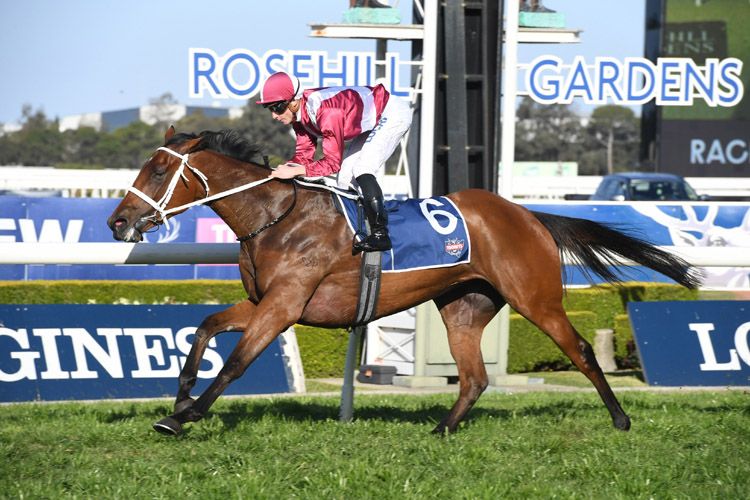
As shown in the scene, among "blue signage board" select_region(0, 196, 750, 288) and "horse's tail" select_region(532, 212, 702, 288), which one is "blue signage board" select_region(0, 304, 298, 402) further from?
"blue signage board" select_region(0, 196, 750, 288)

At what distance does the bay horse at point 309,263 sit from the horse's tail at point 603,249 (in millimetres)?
14

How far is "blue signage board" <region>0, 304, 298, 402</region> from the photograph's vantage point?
17.7ft

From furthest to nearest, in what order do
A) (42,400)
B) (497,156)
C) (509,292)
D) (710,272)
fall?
(710,272), (497,156), (42,400), (509,292)

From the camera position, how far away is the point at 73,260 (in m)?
5.07

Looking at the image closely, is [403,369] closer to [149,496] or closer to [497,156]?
[497,156]

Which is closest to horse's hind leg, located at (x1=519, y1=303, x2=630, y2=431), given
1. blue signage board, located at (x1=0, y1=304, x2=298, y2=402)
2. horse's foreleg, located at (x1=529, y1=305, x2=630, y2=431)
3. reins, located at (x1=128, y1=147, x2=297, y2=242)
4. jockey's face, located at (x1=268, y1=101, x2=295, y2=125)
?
horse's foreleg, located at (x1=529, y1=305, x2=630, y2=431)

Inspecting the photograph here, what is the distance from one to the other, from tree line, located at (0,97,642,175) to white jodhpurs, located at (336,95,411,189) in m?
62.5

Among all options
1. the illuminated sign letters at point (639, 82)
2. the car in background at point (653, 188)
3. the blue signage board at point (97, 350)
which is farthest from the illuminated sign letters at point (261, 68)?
the car in background at point (653, 188)

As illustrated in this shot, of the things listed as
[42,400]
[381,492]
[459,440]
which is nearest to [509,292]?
[459,440]

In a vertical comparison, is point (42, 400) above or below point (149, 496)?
below

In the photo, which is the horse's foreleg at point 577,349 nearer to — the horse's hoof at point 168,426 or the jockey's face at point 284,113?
the jockey's face at point 284,113

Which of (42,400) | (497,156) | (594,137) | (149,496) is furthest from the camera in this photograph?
(594,137)

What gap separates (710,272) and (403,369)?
22.4 ft

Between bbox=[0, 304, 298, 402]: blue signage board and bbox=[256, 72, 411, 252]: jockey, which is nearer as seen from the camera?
bbox=[256, 72, 411, 252]: jockey
